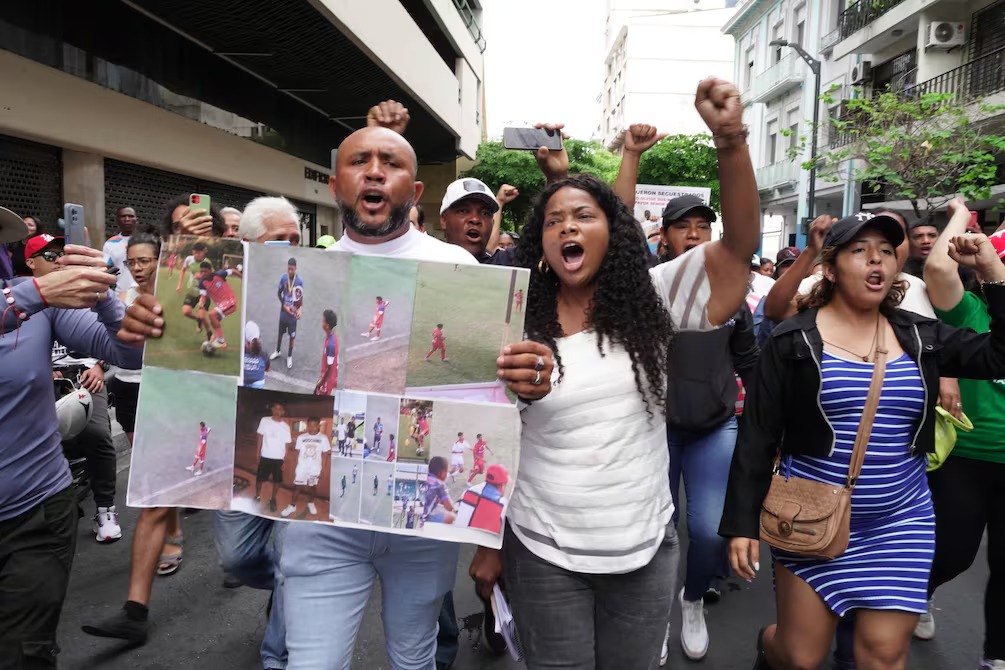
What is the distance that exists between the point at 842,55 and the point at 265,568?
1014 inches

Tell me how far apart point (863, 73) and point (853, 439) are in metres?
24.5

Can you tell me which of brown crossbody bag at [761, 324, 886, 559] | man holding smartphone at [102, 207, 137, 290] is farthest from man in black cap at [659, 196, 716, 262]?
man holding smartphone at [102, 207, 137, 290]

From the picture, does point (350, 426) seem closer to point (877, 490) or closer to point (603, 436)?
A: point (603, 436)

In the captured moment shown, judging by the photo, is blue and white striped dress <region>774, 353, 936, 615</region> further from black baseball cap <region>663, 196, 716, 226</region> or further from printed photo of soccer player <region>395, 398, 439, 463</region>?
black baseball cap <region>663, 196, 716, 226</region>

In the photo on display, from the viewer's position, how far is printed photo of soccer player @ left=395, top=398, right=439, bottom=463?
1.86 m

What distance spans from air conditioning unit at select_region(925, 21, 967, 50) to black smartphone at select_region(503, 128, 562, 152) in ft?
64.0

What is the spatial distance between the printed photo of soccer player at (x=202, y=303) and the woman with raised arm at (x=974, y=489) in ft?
9.22

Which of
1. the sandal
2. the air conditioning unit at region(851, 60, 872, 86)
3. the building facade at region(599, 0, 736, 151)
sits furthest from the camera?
the building facade at region(599, 0, 736, 151)

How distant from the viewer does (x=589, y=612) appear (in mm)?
2143

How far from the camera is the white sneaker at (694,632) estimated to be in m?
3.43

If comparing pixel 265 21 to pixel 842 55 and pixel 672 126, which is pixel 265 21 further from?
pixel 672 126

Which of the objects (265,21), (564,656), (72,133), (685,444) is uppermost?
A: (265,21)

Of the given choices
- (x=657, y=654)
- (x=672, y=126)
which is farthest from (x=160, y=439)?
(x=672, y=126)

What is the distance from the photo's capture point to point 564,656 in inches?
83.0
